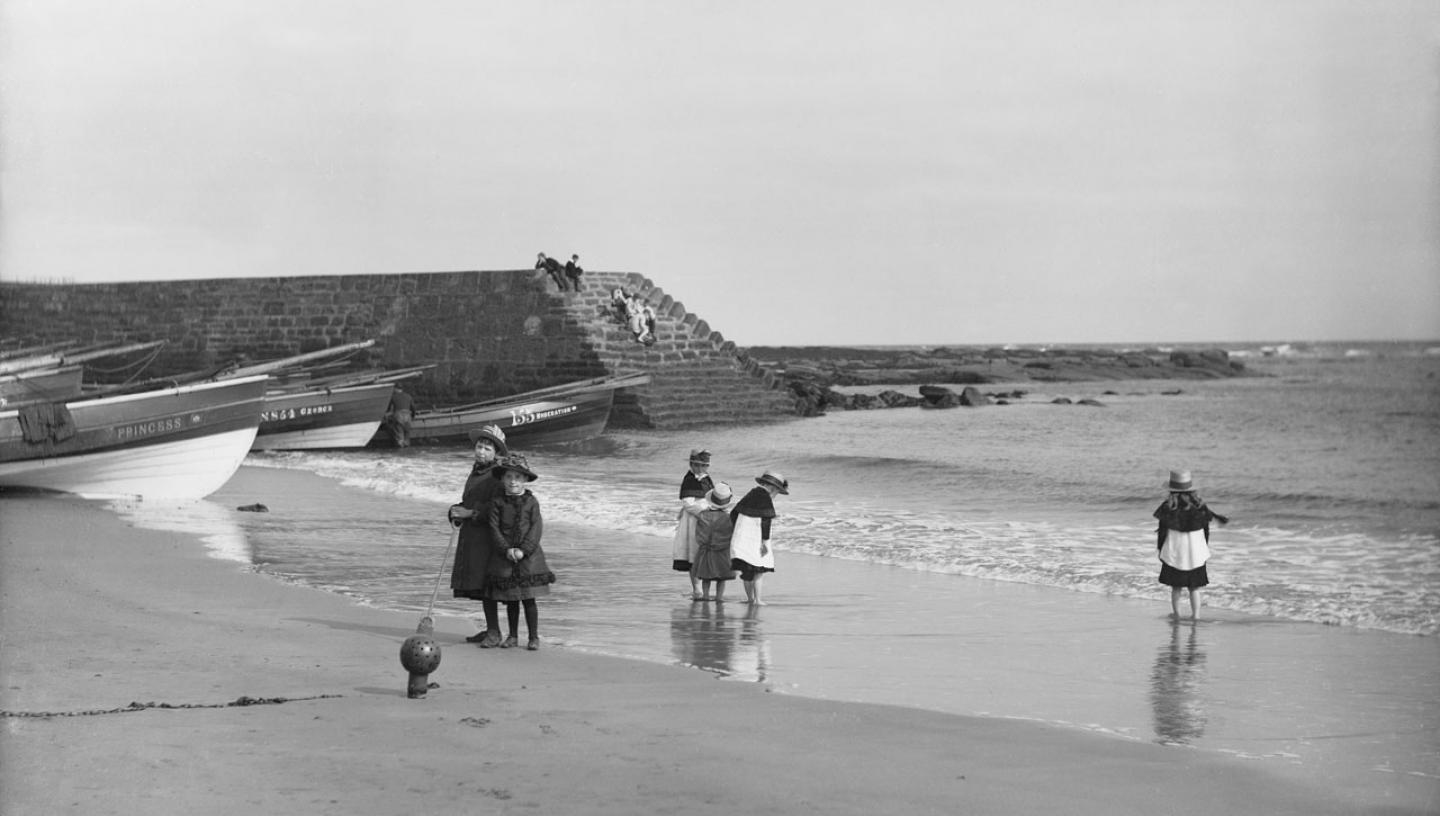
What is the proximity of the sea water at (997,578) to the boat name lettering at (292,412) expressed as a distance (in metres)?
0.68

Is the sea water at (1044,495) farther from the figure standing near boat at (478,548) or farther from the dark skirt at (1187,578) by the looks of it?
the figure standing near boat at (478,548)

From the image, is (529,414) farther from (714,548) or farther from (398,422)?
(714,548)

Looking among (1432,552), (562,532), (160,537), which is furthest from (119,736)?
(1432,552)

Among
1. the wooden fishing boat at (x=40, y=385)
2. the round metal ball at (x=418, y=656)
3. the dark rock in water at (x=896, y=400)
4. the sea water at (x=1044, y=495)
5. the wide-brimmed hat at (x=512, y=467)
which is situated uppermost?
the wooden fishing boat at (x=40, y=385)

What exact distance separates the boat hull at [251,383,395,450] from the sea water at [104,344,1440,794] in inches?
13.8

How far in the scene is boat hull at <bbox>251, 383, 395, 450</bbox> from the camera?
25.7 meters

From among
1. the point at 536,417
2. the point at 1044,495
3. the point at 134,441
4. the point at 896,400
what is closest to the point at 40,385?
the point at 536,417

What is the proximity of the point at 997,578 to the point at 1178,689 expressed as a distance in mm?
4708

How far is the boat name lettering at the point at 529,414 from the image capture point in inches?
1107

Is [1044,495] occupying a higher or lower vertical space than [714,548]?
lower

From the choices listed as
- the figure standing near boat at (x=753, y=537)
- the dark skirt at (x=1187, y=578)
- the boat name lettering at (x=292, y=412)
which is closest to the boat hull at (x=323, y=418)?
the boat name lettering at (x=292, y=412)

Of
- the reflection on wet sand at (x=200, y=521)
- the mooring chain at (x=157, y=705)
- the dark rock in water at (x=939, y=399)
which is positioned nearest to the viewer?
the mooring chain at (x=157, y=705)

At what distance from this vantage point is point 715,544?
10477mm

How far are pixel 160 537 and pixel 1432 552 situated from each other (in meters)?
11.4
